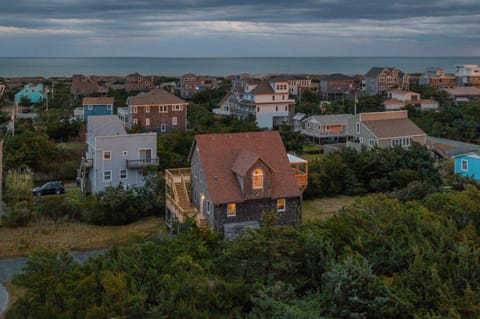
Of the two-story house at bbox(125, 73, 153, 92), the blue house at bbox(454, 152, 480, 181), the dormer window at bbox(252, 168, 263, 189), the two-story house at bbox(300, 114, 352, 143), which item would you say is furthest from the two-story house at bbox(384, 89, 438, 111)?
the dormer window at bbox(252, 168, 263, 189)

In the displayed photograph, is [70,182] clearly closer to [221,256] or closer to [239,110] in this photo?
[221,256]

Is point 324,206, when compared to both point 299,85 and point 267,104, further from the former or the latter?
point 299,85

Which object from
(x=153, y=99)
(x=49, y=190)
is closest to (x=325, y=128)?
(x=153, y=99)

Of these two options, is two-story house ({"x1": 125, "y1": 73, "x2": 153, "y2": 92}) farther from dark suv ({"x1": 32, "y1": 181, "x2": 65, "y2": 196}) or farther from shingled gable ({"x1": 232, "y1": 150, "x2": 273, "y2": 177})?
shingled gable ({"x1": 232, "y1": 150, "x2": 273, "y2": 177})

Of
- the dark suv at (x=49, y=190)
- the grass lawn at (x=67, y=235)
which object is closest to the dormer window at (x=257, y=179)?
the grass lawn at (x=67, y=235)

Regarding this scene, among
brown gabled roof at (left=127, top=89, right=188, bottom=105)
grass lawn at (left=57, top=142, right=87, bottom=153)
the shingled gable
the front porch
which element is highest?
brown gabled roof at (left=127, top=89, right=188, bottom=105)
